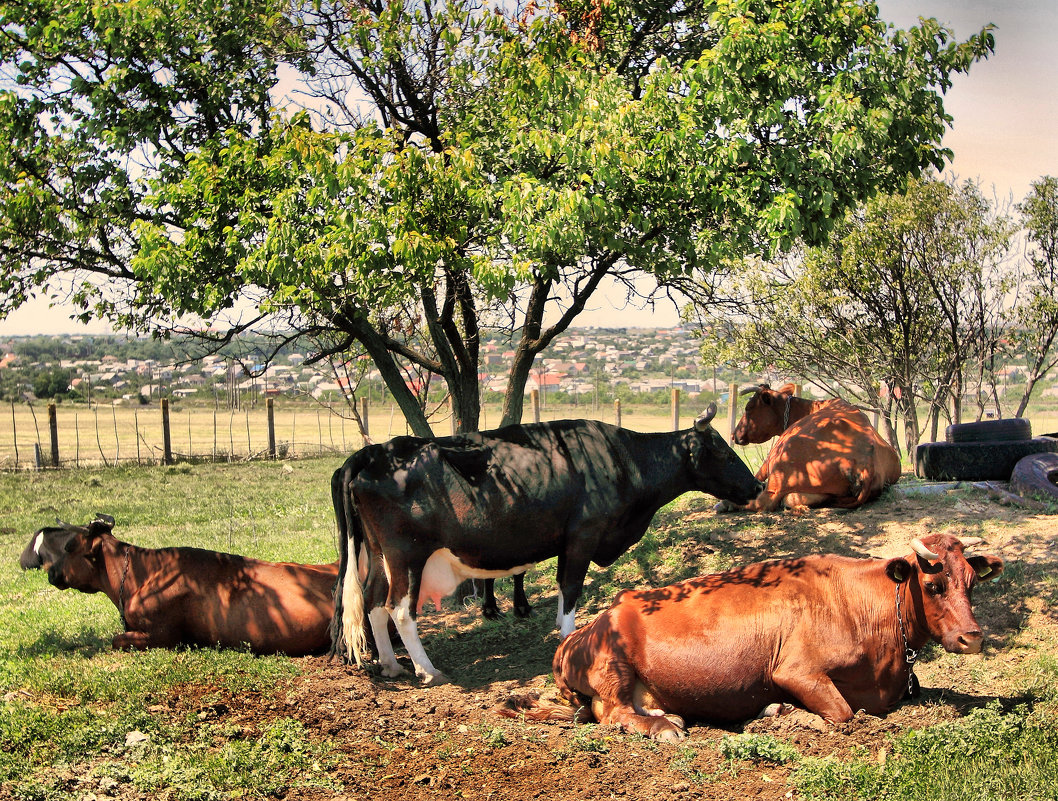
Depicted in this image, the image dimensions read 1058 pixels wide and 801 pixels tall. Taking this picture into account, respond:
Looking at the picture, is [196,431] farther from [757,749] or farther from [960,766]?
[960,766]

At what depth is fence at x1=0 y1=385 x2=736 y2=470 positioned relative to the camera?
Answer: 24609 millimetres

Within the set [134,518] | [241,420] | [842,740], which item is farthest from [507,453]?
[241,420]

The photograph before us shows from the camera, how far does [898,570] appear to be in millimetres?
6562

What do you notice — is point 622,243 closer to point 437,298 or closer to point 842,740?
point 437,298

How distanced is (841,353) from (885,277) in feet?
5.94

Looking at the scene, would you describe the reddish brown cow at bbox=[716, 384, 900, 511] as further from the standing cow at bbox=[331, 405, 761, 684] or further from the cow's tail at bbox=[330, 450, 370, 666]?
the cow's tail at bbox=[330, 450, 370, 666]

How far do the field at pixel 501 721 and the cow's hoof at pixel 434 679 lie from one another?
0.15m

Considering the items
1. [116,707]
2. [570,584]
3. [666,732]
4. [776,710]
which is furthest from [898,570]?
[116,707]

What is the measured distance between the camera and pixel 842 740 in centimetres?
595

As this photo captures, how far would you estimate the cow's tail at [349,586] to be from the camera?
8.13 m

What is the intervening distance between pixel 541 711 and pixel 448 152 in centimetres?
496

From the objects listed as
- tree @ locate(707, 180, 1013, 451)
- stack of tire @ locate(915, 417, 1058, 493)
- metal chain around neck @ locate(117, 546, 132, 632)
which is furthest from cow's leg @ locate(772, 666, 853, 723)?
tree @ locate(707, 180, 1013, 451)

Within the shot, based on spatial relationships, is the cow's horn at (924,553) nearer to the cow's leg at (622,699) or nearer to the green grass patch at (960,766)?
the green grass patch at (960,766)

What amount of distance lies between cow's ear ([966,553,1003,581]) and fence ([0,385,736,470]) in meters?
13.4
